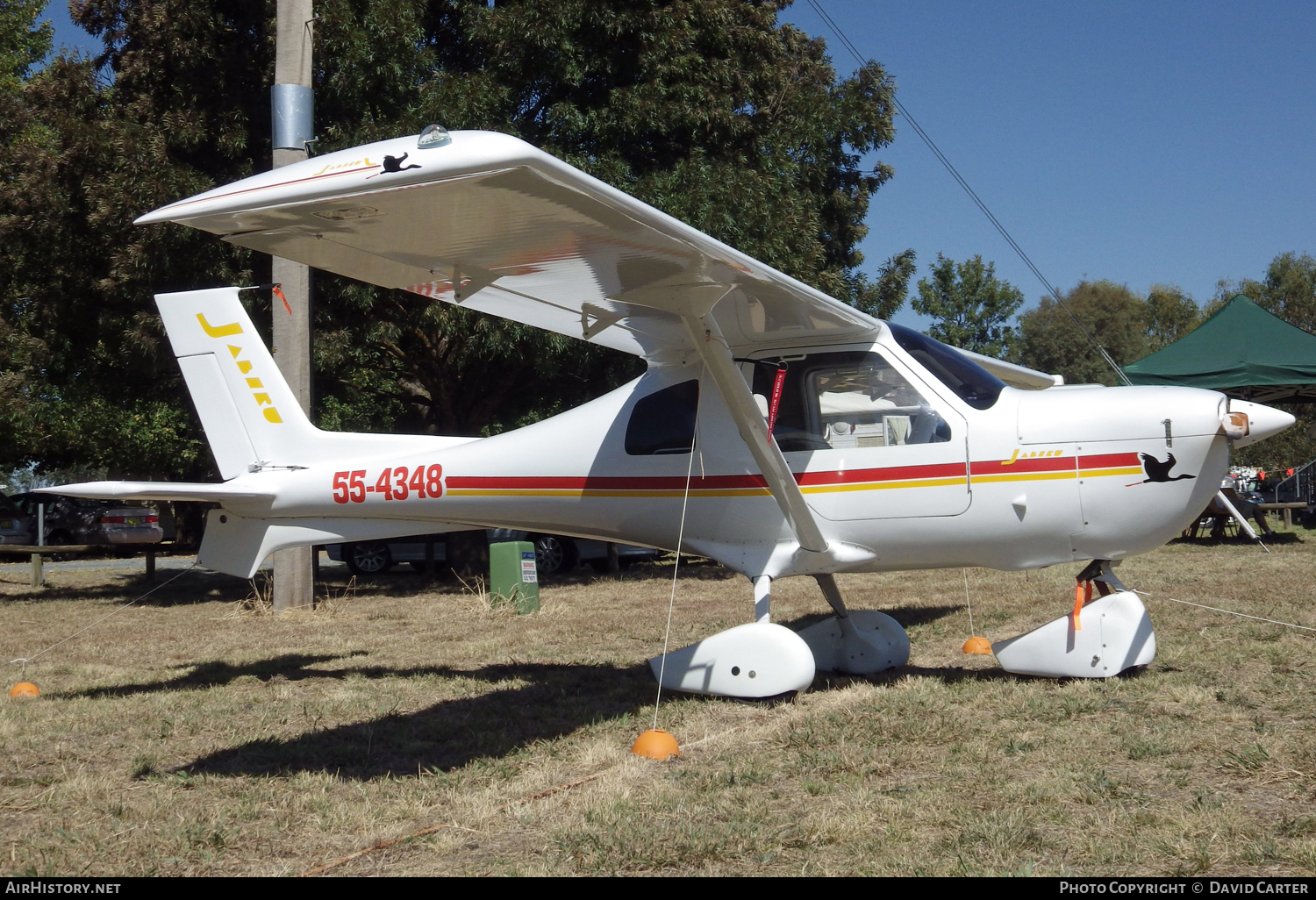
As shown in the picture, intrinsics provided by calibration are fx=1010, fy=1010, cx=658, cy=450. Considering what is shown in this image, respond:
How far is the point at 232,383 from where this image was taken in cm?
774

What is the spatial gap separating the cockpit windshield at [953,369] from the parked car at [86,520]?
2214 cm

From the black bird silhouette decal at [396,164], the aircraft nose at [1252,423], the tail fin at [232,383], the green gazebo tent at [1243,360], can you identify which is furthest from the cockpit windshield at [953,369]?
the green gazebo tent at [1243,360]

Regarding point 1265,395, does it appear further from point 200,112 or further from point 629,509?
point 200,112

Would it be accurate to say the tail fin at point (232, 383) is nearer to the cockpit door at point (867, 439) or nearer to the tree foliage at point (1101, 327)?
the cockpit door at point (867, 439)

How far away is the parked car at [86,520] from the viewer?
24359mm

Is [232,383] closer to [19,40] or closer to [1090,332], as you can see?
[19,40]

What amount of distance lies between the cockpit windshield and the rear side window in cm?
140

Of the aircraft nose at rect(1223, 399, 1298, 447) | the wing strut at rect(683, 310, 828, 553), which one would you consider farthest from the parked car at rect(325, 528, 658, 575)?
the aircraft nose at rect(1223, 399, 1298, 447)

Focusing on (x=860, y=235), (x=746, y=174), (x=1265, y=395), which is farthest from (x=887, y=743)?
(x=860, y=235)

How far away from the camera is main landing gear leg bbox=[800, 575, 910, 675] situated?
23.2 feet

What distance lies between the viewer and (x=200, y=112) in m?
13.4

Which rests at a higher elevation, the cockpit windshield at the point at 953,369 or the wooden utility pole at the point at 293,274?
the wooden utility pole at the point at 293,274

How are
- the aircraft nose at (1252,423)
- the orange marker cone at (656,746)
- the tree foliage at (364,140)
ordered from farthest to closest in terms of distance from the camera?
the tree foliage at (364,140) → the aircraft nose at (1252,423) → the orange marker cone at (656,746)

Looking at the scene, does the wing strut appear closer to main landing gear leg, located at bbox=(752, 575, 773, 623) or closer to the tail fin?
main landing gear leg, located at bbox=(752, 575, 773, 623)
